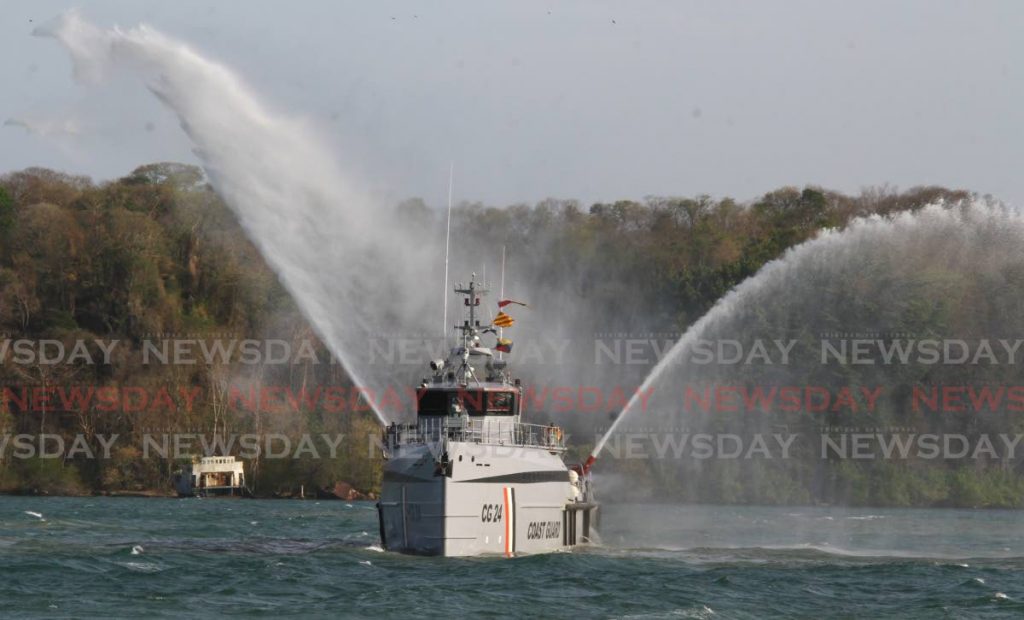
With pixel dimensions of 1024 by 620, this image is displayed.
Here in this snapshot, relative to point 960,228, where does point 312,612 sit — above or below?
below

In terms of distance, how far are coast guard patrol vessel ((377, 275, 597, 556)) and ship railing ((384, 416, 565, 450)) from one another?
34mm

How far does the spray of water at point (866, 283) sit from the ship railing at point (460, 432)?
7.72 m

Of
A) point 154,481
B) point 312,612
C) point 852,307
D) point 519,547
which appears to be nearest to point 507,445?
point 519,547

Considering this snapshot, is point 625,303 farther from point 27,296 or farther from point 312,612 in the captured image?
point 312,612

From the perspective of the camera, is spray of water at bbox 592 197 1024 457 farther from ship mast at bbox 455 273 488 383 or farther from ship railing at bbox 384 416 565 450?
ship mast at bbox 455 273 488 383

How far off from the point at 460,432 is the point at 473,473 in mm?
3394

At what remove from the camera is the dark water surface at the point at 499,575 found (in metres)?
41.6

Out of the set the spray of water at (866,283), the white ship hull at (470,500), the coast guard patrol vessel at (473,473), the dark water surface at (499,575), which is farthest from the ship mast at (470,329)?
the spray of water at (866,283)

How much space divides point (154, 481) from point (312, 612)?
80289mm

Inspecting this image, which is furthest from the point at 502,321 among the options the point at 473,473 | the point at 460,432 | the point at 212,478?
the point at 212,478

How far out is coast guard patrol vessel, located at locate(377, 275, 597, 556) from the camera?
4903 cm

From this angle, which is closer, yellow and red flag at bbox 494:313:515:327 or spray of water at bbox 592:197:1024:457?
yellow and red flag at bbox 494:313:515:327

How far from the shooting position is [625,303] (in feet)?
376

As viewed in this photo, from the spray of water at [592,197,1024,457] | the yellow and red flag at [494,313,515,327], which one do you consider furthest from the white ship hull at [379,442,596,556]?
the spray of water at [592,197,1024,457]
